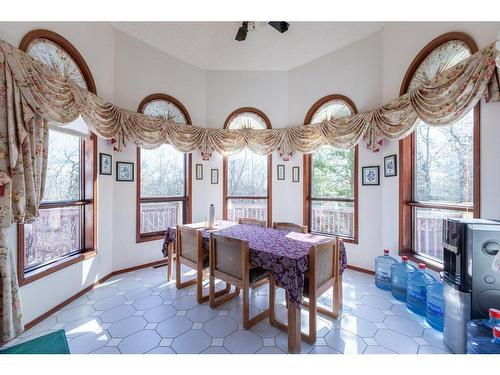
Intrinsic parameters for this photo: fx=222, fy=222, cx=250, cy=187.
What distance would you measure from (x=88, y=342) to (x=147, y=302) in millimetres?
658

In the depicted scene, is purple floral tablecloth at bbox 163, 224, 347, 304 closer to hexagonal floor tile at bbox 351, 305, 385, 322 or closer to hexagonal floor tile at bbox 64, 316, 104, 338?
hexagonal floor tile at bbox 351, 305, 385, 322

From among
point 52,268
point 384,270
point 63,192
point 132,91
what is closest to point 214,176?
A: point 132,91

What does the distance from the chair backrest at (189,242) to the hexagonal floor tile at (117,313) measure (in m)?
0.72

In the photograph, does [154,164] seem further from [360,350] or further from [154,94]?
[360,350]

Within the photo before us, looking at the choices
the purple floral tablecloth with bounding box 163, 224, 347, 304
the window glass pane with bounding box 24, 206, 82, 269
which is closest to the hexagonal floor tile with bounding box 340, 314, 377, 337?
the purple floral tablecloth with bounding box 163, 224, 347, 304

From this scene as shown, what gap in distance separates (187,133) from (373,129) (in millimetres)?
2775

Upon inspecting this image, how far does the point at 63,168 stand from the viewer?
2.58m

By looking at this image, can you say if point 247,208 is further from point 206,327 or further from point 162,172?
point 206,327

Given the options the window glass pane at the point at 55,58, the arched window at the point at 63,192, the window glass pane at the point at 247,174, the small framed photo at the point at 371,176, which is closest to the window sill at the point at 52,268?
the arched window at the point at 63,192

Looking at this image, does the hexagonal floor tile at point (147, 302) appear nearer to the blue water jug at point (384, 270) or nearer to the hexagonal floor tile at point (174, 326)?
the hexagonal floor tile at point (174, 326)

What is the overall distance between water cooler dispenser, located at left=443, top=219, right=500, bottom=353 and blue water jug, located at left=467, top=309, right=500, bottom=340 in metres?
0.07

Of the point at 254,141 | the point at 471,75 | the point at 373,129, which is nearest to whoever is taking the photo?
the point at 471,75

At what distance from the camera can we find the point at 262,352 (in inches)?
67.1
